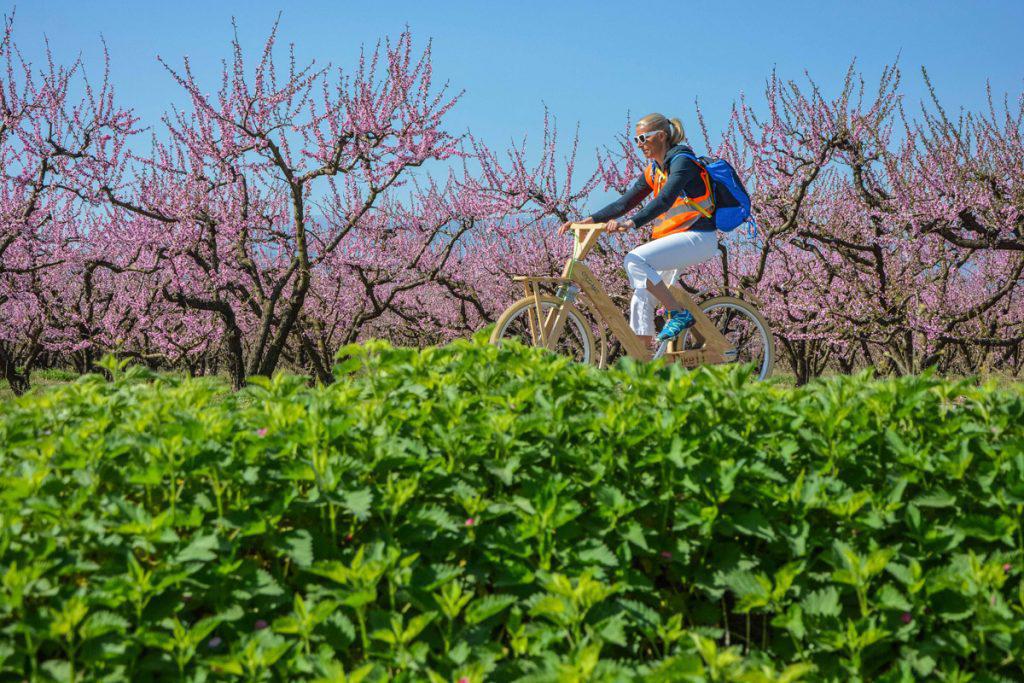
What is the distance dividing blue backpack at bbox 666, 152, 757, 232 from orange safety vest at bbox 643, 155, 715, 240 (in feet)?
0.20

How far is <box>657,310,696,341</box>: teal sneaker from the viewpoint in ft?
22.8

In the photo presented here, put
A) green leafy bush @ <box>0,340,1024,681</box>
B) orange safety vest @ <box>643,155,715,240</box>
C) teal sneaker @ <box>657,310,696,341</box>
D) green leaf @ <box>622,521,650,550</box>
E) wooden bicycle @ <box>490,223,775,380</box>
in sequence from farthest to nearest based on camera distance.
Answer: teal sneaker @ <box>657,310,696,341</box>
orange safety vest @ <box>643,155,715,240</box>
wooden bicycle @ <box>490,223,775,380</box>
green leaf @ <box>622,521,650,550</box>
green leafy bush @ <box>0,340,1024,681</box>

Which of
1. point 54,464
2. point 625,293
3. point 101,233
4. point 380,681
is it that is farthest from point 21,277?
point 380,681

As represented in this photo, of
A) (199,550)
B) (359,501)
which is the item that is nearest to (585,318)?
(359,501)

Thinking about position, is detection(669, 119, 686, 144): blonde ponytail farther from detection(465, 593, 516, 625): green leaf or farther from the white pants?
detection(465, 593, 516, 625): green leaf

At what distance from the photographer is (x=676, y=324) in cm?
697

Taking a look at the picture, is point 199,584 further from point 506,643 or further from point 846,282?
point 846,282

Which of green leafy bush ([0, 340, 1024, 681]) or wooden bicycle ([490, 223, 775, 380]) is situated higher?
wooden bicycle ([490, 223, 775, 380])

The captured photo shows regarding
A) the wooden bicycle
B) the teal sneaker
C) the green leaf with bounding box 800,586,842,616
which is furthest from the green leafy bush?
the teal sneaker

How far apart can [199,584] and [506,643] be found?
1.01m

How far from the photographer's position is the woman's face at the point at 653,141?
687 cm

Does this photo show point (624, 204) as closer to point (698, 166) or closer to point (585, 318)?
point (698, 166)

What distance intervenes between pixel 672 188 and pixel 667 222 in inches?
17.5

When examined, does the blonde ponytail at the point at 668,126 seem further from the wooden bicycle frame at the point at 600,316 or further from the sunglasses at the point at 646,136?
the wooden bicycle frame at the point at 600,316
